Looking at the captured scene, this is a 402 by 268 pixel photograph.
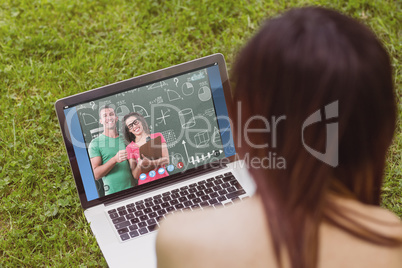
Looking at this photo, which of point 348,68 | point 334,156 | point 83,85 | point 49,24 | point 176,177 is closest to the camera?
point 348,68

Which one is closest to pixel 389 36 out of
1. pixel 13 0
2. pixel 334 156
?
pixel 334 156

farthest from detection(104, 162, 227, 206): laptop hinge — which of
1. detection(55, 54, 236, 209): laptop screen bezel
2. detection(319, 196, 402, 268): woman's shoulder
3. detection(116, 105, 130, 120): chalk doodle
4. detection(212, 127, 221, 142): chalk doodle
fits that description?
detection(319, 196, 402, 268): woman's shoulder

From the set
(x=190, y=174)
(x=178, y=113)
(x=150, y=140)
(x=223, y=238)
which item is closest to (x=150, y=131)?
(x=150, y=140)

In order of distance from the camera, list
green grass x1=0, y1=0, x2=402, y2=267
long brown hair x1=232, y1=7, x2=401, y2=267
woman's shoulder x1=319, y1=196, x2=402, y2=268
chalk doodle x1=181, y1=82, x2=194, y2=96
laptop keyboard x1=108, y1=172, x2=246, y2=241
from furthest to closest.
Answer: green grass x1=0, y1=0, x2=402, y2=267, chalk doodle x1=181, y1=82, x2=194, y2=96, laptop keyboard x1=108, y1=172, x2=246, y2=241, woman's shoulder x1=319, y1=196, x2=402, y2=268, long brown hair x1=232, y1=7, x2=401, y2=267

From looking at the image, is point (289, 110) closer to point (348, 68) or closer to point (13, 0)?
point (348, 68)

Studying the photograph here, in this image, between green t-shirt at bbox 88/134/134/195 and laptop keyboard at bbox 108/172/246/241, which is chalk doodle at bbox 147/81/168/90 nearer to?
green t-shirt at bbox 88/134/134/195

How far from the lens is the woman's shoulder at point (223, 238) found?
1.14 metres

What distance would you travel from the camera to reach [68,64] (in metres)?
2.78

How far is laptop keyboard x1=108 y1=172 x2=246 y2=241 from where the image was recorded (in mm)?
1893

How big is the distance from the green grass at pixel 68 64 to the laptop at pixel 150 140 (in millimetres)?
325

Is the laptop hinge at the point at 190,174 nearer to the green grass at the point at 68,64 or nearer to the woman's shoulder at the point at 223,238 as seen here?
the green grass at the point at 68,64

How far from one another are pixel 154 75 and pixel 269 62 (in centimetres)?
98

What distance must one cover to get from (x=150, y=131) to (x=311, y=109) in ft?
3.48

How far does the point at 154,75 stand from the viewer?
196 cm
